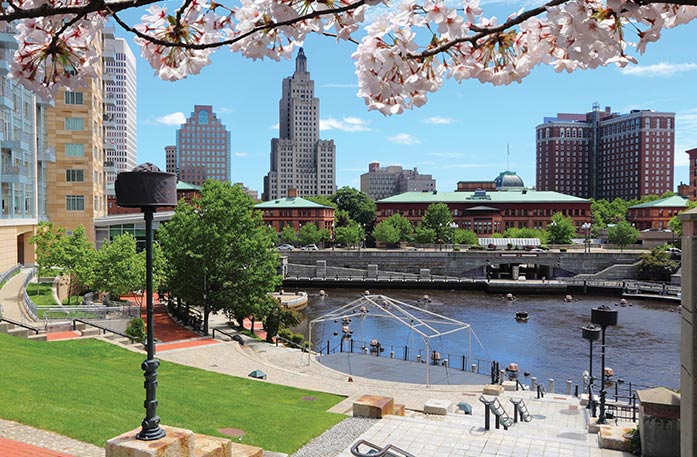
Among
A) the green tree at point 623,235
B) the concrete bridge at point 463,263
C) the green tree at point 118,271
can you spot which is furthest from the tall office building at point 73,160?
the green tree at point 623,235

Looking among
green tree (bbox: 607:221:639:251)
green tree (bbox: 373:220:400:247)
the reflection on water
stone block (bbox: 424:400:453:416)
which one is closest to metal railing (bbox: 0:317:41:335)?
stone block (bbox: 424:400:453:416)

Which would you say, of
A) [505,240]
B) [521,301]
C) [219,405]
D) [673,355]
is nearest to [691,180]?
[505,240]

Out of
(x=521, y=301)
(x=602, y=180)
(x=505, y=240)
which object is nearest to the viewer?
(x=521, y=301)

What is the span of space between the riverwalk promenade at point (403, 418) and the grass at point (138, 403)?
684mm

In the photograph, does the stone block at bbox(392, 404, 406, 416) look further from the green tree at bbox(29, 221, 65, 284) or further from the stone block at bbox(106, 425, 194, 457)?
the green tree at bbox(29, 221, 65, 284)

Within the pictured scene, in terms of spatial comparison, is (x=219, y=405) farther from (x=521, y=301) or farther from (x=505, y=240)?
(x=505, y=240)

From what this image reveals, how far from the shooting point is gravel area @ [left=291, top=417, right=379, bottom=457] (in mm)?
11977

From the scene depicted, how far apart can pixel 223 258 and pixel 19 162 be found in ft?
62.5

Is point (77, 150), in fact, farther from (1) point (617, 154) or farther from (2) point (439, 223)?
(1) point (617, 154)

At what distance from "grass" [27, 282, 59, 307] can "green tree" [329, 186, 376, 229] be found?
349ft

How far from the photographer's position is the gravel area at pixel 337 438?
39.3 feet

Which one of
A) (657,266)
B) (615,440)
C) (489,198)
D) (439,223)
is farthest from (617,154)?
(615,440)

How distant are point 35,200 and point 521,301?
47.6 metres

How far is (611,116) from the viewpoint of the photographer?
198 metres
